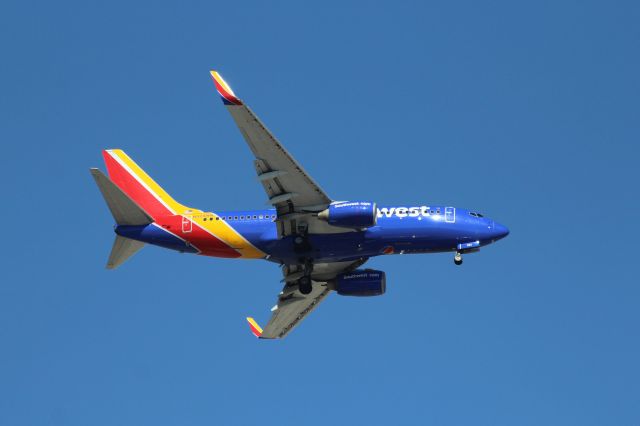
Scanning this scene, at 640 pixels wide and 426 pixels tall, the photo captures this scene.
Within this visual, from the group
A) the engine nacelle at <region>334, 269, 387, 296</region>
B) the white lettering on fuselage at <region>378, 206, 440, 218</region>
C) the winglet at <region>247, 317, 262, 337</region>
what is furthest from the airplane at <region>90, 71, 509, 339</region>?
the winglet at <region>247, 317, 262, 337</region>

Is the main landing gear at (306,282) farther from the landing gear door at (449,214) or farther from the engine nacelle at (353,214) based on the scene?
the landing gear door at (449,214)

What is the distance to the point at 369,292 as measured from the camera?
91.9 metres

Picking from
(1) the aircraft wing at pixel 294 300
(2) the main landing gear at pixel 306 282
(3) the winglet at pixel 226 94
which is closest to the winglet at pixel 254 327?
(1) the aircraft wing at pixel 294 300

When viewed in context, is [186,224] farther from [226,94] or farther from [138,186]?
[226,94]

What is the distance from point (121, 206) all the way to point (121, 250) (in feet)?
11.7

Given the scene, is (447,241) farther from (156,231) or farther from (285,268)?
(156,231)

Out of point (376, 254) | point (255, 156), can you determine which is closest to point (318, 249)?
point (376, 254)

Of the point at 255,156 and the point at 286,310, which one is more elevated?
the point at 255,156

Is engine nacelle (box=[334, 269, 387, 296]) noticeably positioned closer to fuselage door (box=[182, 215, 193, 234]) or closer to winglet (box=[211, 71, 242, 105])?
fuselage door (box=[182, 215, 193, 234])

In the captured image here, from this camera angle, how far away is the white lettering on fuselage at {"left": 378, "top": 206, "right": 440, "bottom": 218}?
8544 centimetres

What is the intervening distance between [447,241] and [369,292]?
9034 millimetres

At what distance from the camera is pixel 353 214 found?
3263 inches

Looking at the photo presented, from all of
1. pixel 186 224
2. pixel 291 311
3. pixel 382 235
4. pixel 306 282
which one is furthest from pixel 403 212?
pixel 186 224

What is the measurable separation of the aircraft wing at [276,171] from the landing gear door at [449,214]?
8.64 m
